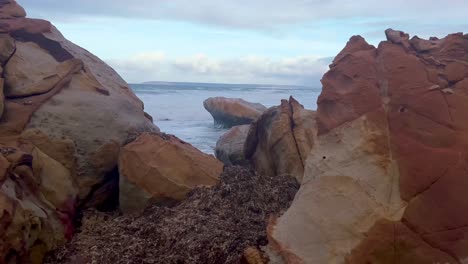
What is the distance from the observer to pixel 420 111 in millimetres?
4195

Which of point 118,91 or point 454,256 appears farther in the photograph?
point 118,91

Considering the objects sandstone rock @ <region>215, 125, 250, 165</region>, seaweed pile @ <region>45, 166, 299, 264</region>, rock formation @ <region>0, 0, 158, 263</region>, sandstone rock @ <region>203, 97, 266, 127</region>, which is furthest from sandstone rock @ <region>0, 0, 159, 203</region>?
sandstone rock @ <region>203, 97, 266, 127</region>

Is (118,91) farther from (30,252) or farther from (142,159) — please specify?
(30,252)

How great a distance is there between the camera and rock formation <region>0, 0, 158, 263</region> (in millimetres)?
4410

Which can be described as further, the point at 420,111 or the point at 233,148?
the point at 233,148

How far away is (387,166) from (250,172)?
106 inches

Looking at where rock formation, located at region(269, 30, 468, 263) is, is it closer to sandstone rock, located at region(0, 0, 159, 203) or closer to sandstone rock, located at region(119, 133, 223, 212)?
sandstone rock, located at region(119, 133, 223, 212)

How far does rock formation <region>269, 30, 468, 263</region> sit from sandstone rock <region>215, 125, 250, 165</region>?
3.24 m

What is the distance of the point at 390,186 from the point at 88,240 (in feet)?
8.67

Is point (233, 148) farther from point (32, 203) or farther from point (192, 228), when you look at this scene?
point (32, 203)

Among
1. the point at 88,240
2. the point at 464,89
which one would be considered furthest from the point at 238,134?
the point at 464,89

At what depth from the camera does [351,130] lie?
430 cm

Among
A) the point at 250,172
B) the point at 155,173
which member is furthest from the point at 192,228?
the point at 250,172

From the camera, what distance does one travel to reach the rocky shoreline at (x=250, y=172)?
3824mm
